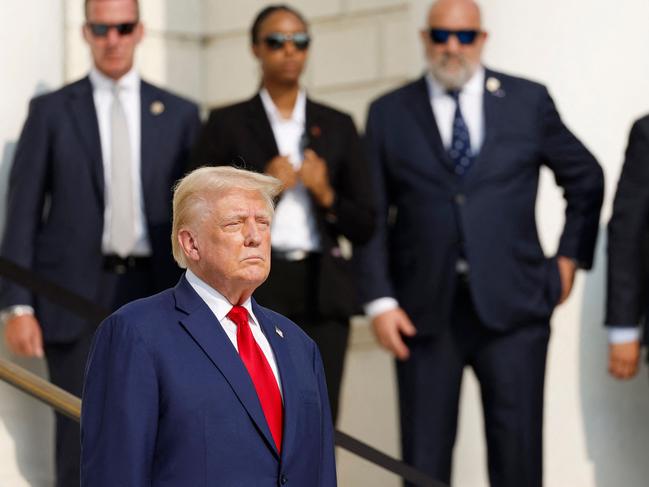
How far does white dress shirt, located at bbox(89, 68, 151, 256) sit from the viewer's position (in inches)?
289

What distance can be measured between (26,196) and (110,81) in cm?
57

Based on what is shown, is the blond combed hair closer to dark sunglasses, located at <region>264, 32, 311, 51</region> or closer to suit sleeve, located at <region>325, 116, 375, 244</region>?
suit sleeve, located at <region>325, 116, 375, 244</region>

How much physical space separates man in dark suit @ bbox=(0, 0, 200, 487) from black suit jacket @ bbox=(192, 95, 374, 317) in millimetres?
335

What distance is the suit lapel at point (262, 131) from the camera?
716 cm

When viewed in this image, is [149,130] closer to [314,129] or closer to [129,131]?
[129,131]

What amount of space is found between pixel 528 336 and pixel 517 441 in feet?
1.28

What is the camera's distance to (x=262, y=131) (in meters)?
7.18

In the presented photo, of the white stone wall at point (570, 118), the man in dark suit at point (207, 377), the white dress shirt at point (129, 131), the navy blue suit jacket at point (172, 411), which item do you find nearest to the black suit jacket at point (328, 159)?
the white dress shirt at point (129, 131)

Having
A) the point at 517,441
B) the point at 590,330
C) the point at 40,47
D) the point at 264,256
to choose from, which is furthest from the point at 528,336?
the point at 264,256

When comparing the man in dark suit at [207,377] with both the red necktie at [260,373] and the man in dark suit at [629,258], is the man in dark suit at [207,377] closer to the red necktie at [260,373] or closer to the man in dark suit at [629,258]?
the red necktie at [260,373]

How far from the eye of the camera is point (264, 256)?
13.9 ft

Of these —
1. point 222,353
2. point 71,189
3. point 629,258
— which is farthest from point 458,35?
point 222,353

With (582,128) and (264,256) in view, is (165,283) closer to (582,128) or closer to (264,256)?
(582,128)

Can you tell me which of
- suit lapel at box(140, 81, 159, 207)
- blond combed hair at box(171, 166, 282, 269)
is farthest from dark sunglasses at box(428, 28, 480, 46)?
blond combed hair at box(171, 166, 282, 269)
